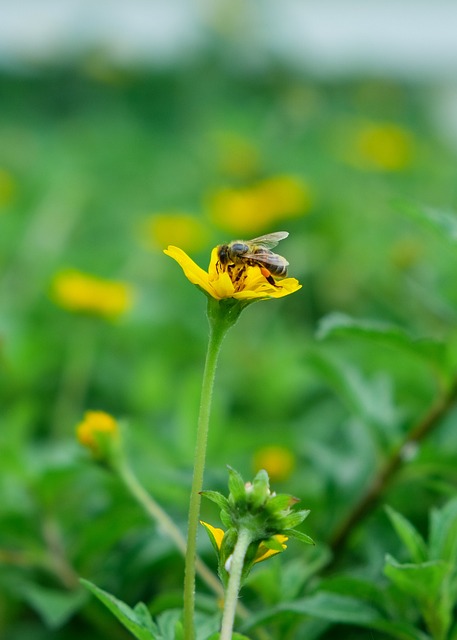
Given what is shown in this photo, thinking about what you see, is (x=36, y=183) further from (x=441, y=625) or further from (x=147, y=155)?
(x=441, y=625)

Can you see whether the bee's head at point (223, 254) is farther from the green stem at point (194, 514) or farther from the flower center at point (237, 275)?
the green stem at point (194, 514)

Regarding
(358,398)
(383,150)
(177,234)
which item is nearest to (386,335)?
(358,398)

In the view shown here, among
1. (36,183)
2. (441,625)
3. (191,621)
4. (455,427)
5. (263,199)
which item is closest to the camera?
(191,621)

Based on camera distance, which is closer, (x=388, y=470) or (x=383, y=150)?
(x=388, y=470)

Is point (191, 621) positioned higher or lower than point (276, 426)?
higher

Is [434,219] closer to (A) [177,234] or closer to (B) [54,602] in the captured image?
(B) [54,602]

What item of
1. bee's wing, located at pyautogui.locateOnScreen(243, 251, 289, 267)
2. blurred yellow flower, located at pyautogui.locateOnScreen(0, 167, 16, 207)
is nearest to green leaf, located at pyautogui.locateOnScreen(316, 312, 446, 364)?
bee's wing, located at pyautogui.locateOnScreen(243, 251, 289, 267)

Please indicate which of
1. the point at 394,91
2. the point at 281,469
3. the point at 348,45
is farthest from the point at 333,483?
the point at 348,45
